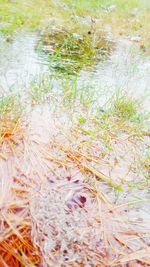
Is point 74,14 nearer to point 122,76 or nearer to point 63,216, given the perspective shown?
point 122,76

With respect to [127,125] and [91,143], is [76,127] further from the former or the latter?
[127,125]

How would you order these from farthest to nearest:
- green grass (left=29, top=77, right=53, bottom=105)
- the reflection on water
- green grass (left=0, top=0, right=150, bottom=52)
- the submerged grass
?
green grass (left=0, top=0, right=150, bottom=52) < the reflection on water < green grass (left=29, top=77, right=53, bottom=105) < the submerged grass

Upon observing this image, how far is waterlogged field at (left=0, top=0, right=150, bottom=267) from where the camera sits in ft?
3.56

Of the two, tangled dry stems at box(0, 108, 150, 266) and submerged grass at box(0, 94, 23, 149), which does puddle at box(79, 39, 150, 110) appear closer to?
submerged grass at box(0, 94, 23, 149)

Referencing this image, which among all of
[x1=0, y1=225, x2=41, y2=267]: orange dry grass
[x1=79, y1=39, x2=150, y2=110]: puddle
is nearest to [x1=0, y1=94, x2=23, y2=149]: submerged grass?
[x1=0, y1=225, x2=41, y2=267]: orange dry grass

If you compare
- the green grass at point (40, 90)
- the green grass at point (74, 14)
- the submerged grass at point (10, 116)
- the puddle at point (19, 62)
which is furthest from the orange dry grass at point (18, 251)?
the green grass at point (74, 14)

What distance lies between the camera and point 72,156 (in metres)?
1.48

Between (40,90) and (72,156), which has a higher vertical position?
(40,90)

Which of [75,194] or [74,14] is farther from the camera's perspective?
[74,14]

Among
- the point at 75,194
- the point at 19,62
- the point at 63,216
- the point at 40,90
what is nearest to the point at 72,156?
the point at 75,194

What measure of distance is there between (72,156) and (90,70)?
4.03 ft

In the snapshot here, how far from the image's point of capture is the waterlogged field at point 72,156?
42.7 inches

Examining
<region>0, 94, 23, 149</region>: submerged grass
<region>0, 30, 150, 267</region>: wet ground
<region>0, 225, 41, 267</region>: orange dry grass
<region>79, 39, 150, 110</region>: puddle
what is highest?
<region>79, 39, 150, 110</region>: puddle

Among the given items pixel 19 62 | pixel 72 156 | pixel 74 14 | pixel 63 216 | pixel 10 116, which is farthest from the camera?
pixel 74 14
